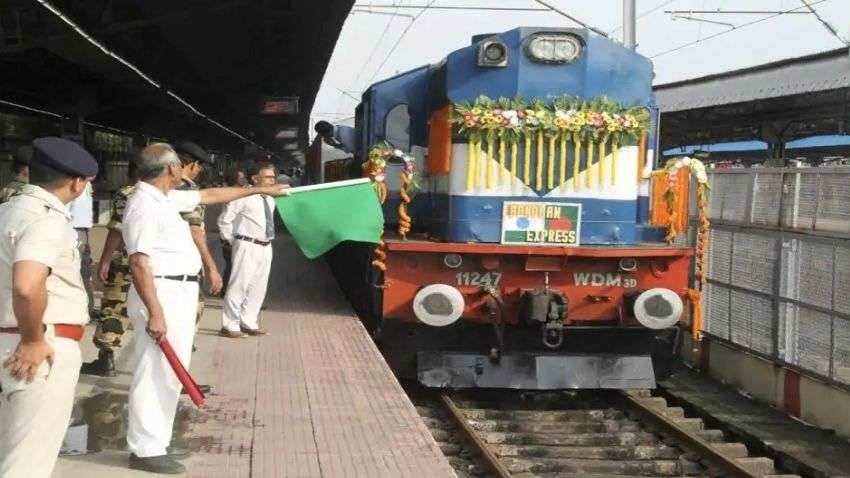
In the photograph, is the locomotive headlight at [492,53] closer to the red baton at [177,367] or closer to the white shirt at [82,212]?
the white shirt at [82,212]

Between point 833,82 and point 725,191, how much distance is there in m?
5.57

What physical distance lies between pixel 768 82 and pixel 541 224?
10.5 metres

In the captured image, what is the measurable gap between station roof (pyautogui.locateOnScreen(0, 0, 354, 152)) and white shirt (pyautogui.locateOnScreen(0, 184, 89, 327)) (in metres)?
8.23

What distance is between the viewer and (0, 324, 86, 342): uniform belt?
3.94m

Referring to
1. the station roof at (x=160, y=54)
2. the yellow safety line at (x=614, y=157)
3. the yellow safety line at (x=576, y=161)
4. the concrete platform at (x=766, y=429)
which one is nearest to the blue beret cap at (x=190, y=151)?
the yellow safety line at (x=576, y=161)

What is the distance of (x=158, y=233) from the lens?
513 cm

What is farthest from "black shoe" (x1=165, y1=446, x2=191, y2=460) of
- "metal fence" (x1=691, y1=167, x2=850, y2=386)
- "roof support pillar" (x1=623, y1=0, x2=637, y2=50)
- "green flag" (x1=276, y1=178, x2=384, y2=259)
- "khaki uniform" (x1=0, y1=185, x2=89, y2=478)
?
"roof support pillar" (x1=623, y1=0, x2=637, y2=50)

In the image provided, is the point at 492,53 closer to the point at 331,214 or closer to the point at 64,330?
the point at 331,214

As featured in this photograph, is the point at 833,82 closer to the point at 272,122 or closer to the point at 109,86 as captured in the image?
the point at 109,86

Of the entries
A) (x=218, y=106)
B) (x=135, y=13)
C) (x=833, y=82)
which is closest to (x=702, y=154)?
(x=833, y=82)

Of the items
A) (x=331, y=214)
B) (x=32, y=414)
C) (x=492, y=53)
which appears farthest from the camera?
→ (x=331, y=214)

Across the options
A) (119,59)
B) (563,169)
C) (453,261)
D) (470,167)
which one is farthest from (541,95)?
(119,59)

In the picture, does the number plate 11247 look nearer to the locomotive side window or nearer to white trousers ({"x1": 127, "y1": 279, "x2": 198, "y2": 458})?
the locomotive side window

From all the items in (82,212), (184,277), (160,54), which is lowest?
(184,277)
